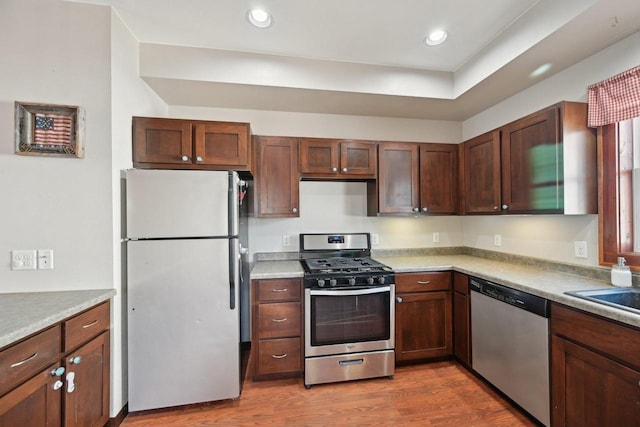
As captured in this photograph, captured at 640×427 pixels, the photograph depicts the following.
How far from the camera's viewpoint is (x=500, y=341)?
1943 millimetres

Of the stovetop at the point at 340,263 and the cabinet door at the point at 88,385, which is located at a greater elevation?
the stovetop at the point at 340,263

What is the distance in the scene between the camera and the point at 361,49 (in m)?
2.19

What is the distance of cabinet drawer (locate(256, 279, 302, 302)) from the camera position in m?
2.20

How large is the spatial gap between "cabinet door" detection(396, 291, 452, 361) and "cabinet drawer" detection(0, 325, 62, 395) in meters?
2.23

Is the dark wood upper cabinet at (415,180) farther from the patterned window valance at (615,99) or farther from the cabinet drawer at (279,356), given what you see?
the cabinet drawer at (279,356)

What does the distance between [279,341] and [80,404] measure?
4.03 ft

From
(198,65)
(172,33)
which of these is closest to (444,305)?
(198,65)

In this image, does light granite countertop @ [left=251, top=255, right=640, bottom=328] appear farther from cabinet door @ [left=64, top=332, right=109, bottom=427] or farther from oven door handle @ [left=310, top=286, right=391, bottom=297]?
cabinet door @ [left=64, top=332, right=109, bottom=427]

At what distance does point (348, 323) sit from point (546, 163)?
6.23 ft

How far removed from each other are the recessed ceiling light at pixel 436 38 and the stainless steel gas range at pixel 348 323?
186 centimetres

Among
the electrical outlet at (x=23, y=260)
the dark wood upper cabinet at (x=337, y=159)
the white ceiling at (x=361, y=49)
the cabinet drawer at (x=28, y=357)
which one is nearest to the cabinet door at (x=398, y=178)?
the dark wood upper cabinet at (x=337, y=159)

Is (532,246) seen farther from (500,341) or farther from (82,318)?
(82,318)

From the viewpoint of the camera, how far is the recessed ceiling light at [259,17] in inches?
70.1

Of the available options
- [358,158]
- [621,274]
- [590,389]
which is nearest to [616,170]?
[621,274]
